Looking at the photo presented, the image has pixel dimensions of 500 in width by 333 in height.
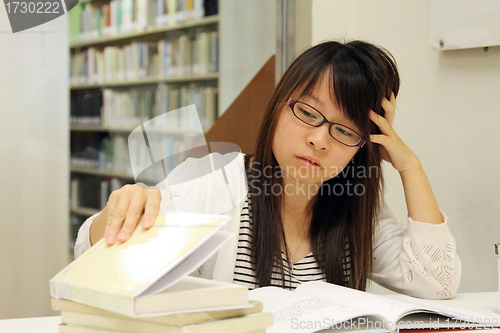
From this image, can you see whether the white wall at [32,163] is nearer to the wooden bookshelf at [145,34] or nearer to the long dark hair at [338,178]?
the wooden bookshelf at [145,34]

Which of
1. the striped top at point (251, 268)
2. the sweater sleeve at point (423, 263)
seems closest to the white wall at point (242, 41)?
the striped top at point (251, 268)

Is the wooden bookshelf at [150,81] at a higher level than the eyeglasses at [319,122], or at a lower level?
higher

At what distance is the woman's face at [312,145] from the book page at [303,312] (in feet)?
1.36

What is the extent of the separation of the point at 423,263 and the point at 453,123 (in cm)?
61

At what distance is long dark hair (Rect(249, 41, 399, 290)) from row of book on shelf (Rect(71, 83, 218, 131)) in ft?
2.36

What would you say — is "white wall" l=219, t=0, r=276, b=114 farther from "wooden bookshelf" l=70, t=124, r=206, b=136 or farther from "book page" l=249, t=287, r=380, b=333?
"book page" l=249, t=287, r=380, b=333

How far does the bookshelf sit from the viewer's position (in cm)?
164

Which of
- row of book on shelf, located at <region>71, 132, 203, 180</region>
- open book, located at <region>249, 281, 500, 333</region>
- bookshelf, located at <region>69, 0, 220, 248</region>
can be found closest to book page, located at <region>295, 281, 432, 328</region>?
open book, located at <region>249, 281, 500, 333</region>

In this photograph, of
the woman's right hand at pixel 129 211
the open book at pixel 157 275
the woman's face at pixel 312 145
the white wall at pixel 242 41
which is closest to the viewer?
the open book at pixel 157 275

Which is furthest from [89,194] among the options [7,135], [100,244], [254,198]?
[100,244]

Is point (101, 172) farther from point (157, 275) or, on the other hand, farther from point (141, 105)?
point (157, 275)

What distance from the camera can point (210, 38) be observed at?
1.98m

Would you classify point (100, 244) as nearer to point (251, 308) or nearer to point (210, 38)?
point (251, 308)

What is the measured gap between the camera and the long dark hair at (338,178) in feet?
3.54
